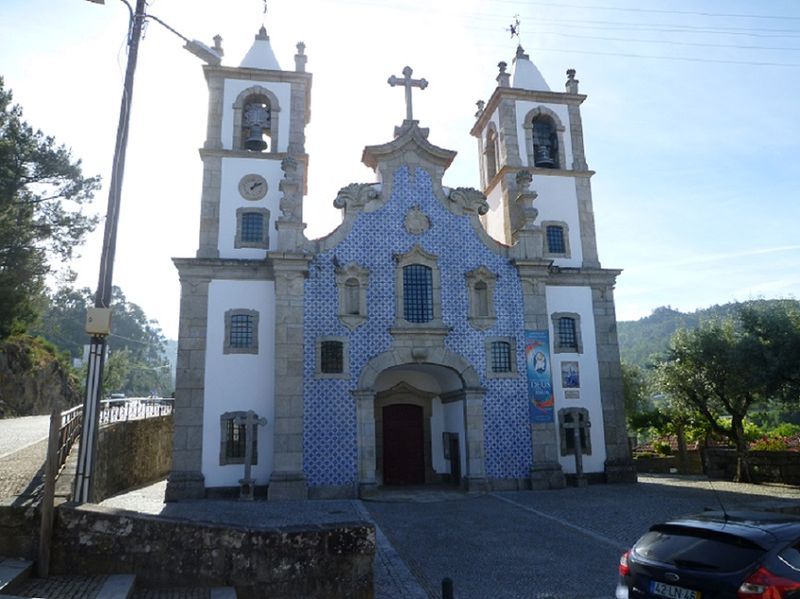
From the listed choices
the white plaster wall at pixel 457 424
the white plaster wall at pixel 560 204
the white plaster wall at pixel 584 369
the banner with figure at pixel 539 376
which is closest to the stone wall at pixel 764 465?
the white plaster wall at pixel 584 369

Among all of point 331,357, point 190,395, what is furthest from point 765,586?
point 190,395

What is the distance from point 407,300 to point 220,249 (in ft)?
21.4

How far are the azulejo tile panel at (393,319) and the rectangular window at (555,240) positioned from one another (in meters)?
2.67

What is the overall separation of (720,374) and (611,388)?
3698mm

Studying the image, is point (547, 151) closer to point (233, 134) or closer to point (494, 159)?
point (494, 159)

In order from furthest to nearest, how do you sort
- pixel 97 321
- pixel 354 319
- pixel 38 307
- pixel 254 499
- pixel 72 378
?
pixel 72 378 → pixel 38 307 → pixel 354 319 → pixel 254 499 → pixel 97 321

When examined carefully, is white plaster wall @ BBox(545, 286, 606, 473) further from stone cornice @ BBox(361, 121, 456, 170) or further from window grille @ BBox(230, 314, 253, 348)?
window grille @ BBox(230, 314, 253, 348)

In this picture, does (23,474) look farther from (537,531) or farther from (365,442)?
(365,442)

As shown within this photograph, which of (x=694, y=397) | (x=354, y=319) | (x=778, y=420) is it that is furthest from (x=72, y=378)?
(x=778, y=420)

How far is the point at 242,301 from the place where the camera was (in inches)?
730

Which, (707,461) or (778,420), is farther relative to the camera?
(778,420)

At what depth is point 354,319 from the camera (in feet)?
60.6

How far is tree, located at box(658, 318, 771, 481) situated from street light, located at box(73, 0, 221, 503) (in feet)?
58.3

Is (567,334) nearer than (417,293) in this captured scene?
No
